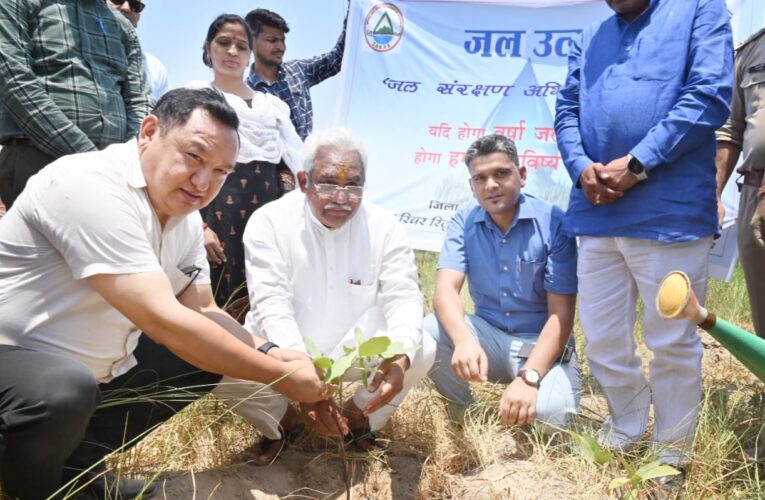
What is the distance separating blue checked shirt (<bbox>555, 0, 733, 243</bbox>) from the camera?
2285 mm

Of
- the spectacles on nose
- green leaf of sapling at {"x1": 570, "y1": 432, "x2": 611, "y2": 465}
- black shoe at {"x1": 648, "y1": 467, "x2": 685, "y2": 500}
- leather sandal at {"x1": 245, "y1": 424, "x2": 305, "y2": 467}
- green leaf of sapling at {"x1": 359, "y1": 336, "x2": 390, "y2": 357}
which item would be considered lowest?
leather sandal at {"x1": 245, "y1": 424, "x2": 305, "y2": 467}

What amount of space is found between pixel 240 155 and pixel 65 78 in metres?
0.82

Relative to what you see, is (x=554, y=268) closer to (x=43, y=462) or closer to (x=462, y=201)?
(x=43, y=462)

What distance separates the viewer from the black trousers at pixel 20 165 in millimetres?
2596

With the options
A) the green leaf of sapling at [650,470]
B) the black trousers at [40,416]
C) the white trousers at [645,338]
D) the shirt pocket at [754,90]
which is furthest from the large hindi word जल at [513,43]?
the black trousers at [40,416]

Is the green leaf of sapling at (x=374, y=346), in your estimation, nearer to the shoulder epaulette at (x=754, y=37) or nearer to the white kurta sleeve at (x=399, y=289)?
the white kurta sleeve at (x=399, y=289)

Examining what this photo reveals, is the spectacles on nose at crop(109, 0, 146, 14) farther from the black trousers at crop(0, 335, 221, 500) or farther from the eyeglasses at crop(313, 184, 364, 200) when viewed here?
the black trousers at crop(0, 335, 221, 500)

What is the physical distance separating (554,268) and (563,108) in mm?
666

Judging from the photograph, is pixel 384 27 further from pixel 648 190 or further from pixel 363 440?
pixel 363 440

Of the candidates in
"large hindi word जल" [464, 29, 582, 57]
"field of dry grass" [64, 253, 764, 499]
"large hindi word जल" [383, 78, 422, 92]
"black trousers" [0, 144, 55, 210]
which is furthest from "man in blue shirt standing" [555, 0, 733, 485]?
"large hindi word जल" [383, 78, 422, 92]

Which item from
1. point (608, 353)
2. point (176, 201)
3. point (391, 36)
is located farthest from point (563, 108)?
point (391, 36)

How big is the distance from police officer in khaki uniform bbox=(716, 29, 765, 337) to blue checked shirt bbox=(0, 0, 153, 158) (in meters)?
2.55

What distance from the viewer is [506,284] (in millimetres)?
2967

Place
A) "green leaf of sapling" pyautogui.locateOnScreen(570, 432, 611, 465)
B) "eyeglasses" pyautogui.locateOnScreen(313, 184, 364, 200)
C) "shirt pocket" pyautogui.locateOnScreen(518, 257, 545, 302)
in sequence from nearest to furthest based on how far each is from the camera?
1. "green leaf of sapling" pyautogui.locateOnScreen(570, 432, 611, 465)
2. "eyeglasses" pyautogui.locateOnScreen(313, 184, 364, 200)
3. "shirt pocket" pyautogui.locateOnScreen(518, 257, 545, 302)
